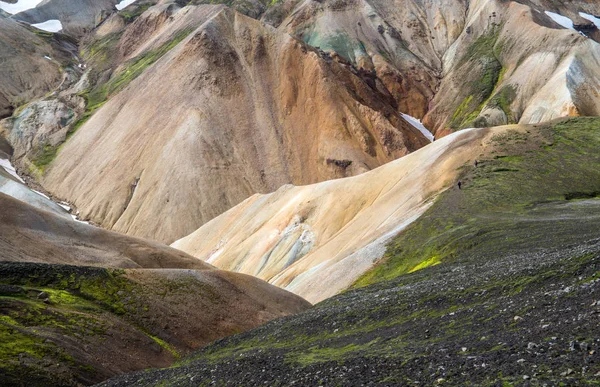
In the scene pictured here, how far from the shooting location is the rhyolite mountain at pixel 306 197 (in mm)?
19359

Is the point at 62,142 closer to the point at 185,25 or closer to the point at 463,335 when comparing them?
the point at 185,25

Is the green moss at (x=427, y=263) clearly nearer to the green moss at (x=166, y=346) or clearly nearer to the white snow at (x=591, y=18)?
the green moss at (x=166, y=346)

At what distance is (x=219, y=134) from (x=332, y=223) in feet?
181

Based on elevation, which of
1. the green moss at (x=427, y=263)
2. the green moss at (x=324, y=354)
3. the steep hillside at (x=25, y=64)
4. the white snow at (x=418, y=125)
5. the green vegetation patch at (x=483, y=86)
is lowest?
the white snow at (x=418, y=125)

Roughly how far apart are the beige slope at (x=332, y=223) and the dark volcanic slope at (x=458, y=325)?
679 centimetres

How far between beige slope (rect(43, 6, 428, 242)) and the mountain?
2226 inches

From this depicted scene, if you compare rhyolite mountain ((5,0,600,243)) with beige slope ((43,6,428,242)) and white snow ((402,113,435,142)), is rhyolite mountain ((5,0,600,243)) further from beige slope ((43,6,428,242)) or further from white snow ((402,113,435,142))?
white snow ((402,113,435,142))

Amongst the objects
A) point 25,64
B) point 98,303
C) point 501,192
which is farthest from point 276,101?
point 98,303

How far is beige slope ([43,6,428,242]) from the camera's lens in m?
110

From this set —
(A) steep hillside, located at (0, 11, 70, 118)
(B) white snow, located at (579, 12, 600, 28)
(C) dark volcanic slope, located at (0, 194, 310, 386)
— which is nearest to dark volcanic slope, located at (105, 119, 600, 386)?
(C) dark volcanic slope, located at (0, 194, 310, 386)

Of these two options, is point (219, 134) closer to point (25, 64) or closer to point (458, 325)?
point (25, 64)

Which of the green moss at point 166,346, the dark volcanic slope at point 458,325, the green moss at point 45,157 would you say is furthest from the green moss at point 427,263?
the green moss at point 45,157

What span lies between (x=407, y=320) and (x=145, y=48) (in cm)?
14810

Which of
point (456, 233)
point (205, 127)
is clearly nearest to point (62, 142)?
point (205, 127)
